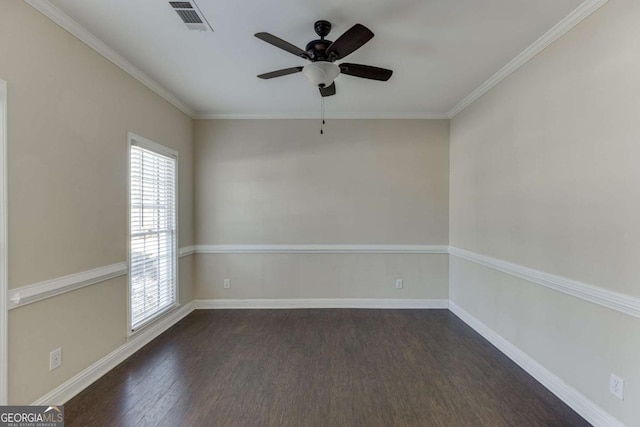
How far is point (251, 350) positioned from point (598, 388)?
2.74 metres

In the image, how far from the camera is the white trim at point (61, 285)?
5.90 feet

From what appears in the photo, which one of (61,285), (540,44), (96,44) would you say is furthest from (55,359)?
(540,44)

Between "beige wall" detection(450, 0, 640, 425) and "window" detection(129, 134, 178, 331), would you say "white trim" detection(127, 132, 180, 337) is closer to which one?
"window" detection(129, 134, 178, 331)

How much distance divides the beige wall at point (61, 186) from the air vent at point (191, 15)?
0.89m

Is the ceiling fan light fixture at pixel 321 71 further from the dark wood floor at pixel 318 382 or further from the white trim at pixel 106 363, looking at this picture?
the white trim at pixel 106 363

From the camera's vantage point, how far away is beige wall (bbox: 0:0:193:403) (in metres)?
1.82

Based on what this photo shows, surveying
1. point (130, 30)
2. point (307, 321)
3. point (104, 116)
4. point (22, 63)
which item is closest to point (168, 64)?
point (130, 30)

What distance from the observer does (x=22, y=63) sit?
185 centimetres

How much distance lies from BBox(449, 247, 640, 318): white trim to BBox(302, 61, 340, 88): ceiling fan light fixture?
7.57 feet

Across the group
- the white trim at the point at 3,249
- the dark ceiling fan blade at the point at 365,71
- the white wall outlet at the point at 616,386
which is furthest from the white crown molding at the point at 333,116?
the white wall outlet at the point at 616,386

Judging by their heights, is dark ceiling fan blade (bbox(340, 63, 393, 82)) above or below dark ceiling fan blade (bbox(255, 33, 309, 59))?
below

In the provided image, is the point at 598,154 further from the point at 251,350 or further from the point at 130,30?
the point at 130,30

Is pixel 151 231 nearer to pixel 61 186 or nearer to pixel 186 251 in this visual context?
pixel 186 251

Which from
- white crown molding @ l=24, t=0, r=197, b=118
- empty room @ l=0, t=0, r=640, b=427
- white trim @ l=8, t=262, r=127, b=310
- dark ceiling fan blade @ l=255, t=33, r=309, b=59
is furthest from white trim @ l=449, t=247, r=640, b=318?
white crown molding @ l=24, t=0, r=197, b=118
